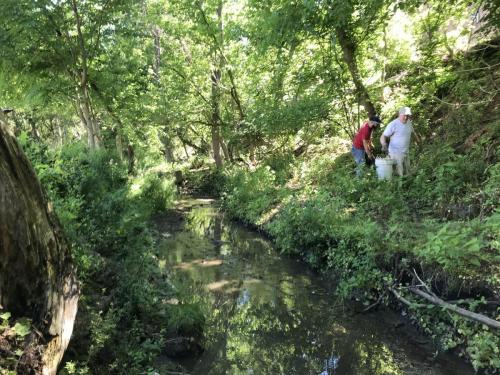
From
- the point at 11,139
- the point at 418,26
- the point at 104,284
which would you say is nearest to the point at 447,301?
the point at 104,284

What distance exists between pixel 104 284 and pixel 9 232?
7.90 feet

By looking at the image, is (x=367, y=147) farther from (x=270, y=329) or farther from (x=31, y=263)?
(x=31, y=263)

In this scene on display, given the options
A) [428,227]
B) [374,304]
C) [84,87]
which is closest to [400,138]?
[428,227]

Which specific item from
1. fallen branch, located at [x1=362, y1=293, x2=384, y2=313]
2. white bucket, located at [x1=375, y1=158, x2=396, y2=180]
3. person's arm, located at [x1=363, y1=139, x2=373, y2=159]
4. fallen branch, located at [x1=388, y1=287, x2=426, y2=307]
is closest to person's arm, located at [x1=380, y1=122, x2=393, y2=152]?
white bucket, located at [x1=375, y1=158, x2=396, y2=180]

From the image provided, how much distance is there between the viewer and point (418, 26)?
11867 millimetres

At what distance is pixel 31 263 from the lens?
136 inches

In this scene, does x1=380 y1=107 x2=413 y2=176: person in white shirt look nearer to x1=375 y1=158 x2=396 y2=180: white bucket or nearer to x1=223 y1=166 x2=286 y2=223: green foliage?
x1=375 y1=158 x2=396 y2=180: white bucket

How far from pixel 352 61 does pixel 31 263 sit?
965 cm

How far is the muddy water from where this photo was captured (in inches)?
217

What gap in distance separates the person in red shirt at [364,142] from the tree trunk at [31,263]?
7.88 m

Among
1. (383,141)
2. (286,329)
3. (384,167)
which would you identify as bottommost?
(286,329)

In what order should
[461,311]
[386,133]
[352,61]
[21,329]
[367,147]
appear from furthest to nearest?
[352,61] → [367,147] → [386,133] → [461,311] → [21,329]

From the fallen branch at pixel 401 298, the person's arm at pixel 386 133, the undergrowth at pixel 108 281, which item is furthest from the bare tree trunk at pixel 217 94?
the fallen branch at pixel 401 298

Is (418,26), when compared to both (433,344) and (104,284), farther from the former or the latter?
(104,284)
